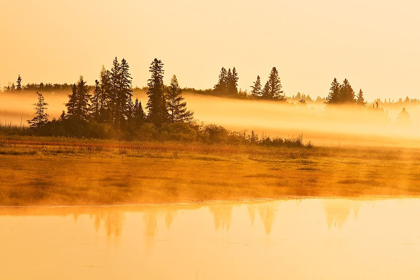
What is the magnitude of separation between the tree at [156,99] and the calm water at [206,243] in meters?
63.1

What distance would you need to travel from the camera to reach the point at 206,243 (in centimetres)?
2158

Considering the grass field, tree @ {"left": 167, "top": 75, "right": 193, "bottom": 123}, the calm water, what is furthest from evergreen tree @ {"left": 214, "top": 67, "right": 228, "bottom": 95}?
the calm water

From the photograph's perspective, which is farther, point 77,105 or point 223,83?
point 223,83

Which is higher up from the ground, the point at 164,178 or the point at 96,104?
the point at 96,104

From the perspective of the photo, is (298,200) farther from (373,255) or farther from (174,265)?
(174,265)

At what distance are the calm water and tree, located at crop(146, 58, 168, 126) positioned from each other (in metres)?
63.1

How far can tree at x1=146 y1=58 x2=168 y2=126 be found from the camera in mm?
93831


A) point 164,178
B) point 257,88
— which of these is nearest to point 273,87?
Result: point 257,88

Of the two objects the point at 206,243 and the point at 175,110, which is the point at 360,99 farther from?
the point at 206,243

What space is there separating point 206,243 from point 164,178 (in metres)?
18.9

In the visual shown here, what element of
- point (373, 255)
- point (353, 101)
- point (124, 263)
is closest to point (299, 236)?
point (373, 255)

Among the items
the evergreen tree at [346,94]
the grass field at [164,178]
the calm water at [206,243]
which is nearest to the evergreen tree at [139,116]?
the grass field at [164,178]

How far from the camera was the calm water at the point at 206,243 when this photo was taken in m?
17.6

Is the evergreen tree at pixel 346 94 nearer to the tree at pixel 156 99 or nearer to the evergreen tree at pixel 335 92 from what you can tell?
the evergreen tree at pixel 335 92
